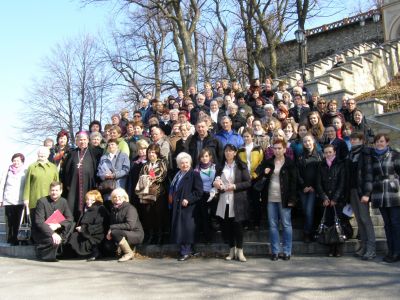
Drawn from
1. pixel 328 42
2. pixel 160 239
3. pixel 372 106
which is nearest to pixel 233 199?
pixel 160 239

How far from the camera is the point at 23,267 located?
701 centimetres

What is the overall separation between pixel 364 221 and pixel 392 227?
0.41 m

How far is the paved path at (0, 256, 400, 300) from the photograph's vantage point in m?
4.91

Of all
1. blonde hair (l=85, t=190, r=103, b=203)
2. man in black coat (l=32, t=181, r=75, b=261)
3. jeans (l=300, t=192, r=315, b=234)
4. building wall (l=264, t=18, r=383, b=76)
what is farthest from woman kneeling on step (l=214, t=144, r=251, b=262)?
building wall (l=264, t=18, r=383, b=76)

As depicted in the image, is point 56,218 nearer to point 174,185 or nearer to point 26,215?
point 26,215

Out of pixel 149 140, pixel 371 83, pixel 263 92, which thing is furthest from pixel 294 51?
pixel 149 140

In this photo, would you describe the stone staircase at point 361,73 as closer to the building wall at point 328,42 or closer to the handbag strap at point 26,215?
the handbag strap at point 26,215

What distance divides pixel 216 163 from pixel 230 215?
111 centimetres

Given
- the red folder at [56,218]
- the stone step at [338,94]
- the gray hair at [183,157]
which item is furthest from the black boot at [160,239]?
the stone step at [338,94]

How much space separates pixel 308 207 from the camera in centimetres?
686

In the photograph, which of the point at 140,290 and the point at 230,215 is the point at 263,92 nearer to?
the point at 230,215

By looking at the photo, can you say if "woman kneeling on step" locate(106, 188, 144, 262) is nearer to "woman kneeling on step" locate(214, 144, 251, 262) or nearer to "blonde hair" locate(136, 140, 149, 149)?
"blonde hair" locate(136, 140, 149, 149)

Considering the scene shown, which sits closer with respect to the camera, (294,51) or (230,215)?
(230,215)

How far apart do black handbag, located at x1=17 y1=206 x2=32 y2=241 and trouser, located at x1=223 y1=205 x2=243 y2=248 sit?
3.94m
